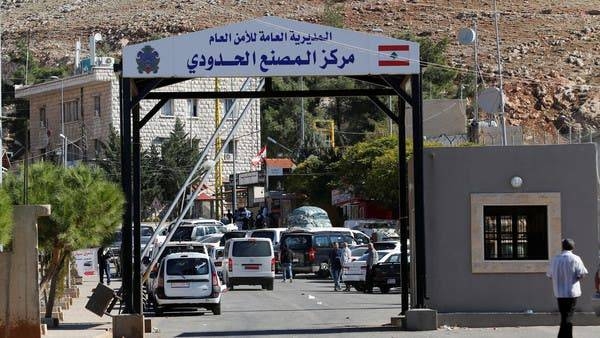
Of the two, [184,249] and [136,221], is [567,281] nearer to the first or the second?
[136,221]

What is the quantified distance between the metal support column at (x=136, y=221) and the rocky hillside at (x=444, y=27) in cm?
9420

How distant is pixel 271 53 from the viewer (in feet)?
91.9

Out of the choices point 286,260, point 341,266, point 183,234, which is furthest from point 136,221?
point 183,234

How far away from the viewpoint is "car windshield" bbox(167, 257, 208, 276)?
3541cm

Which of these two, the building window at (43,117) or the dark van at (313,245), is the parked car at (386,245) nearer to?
the dark van at (313,245)

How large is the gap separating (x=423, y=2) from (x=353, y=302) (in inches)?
4952

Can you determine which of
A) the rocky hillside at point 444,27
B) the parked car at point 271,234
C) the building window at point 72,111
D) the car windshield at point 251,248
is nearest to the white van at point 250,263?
the car windshield at point 251,248

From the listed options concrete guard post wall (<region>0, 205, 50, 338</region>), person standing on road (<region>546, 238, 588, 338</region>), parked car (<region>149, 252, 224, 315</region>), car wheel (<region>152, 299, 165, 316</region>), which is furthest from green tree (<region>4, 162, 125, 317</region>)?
person standing on road (<region>546, 238, 588, 338</region>)

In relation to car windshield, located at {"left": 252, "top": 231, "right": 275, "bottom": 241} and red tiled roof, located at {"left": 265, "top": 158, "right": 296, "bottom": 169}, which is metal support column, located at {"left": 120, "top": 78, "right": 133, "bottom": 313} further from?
red tiled roof, located at {"left": 265, "top": 158, "right": 296, "bottom": 169}

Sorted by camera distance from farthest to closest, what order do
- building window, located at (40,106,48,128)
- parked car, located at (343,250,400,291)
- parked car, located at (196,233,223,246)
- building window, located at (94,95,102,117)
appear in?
building window, located at (40,106,48,128) → building window, located at (94,95,102,117) → parked car, located at (196,233,223,246) → parked car, located at (343,250,400,291)

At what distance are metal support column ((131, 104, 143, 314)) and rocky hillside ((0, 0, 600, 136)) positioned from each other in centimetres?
9420

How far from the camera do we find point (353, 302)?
130 ft

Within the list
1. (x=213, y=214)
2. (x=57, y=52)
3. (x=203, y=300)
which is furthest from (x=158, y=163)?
(x=57, y=52)

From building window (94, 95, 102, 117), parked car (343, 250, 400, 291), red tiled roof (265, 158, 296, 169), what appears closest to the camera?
parked car (343, 250, 400, 291)
